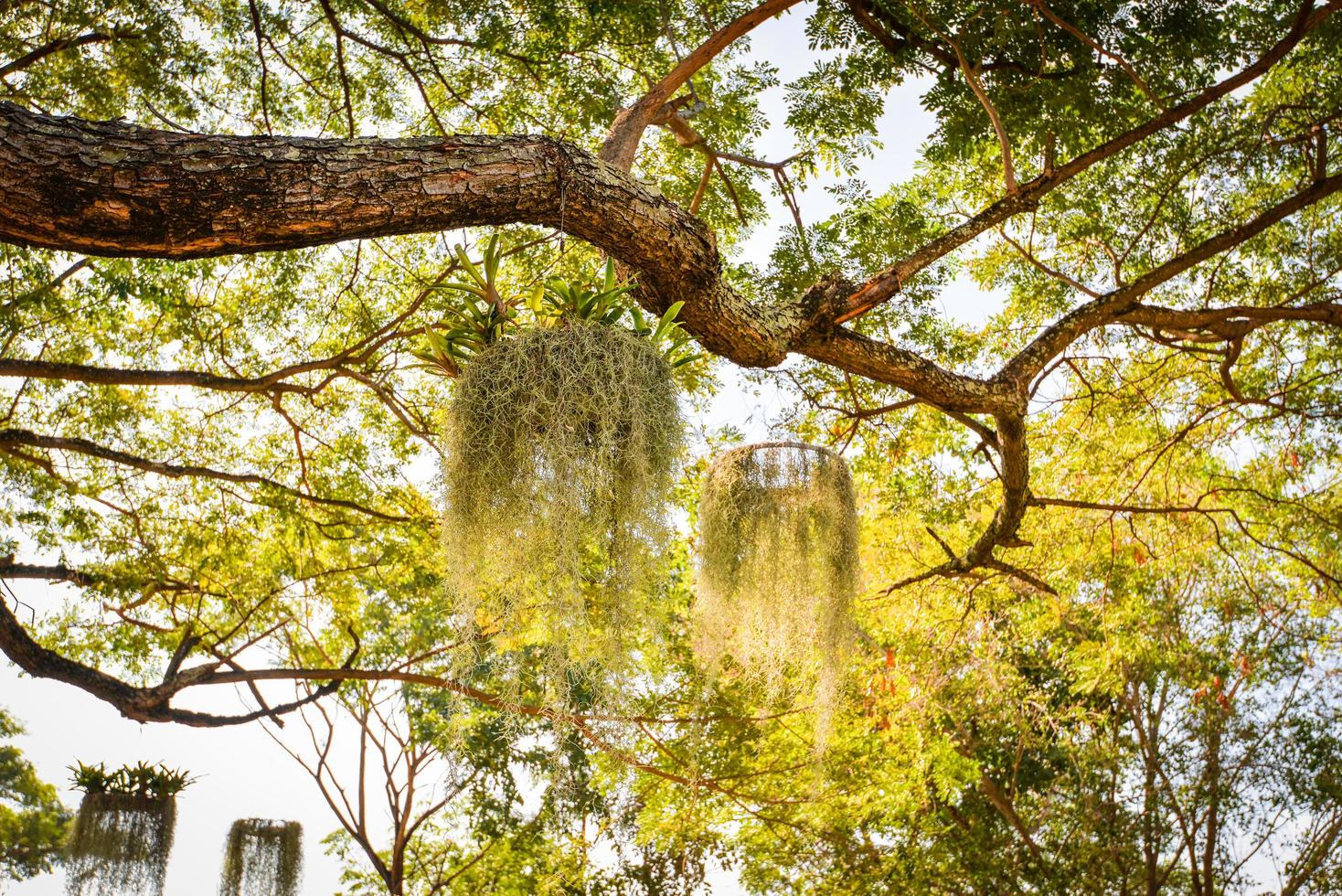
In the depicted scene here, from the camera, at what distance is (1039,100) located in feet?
12.7

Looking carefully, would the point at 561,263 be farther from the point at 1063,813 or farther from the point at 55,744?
the point at 55,744

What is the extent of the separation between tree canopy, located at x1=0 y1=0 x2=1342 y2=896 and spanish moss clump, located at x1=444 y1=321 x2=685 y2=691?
0.03 metres

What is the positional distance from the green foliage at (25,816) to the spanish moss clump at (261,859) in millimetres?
5011

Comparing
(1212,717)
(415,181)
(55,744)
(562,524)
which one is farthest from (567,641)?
(55,744)

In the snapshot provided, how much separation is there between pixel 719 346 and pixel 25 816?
1153 cm

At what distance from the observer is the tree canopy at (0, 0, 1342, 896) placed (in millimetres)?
2369

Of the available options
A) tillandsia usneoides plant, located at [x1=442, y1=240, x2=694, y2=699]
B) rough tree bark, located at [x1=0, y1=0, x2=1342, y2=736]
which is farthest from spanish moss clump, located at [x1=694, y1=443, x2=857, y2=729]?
tillandsia usneoides plant, located at [x1=442, y1=240, x2=694, y2=699]

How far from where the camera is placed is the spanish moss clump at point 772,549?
3.17m

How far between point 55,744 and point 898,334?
10913 millimetres

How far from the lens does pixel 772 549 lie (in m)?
3.20

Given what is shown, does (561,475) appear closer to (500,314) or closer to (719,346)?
(500,314)

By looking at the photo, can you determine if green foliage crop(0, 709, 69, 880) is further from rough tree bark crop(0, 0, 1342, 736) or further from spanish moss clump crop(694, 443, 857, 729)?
rough tree bark crop(0, 0, 1342, 736)

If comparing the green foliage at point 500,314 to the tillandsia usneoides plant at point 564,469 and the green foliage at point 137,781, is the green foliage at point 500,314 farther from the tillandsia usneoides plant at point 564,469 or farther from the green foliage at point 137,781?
the green foliage at point 137,781

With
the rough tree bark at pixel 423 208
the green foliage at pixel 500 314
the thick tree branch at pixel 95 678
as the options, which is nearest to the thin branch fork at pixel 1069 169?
the rough tree bark at pixel 423 208
